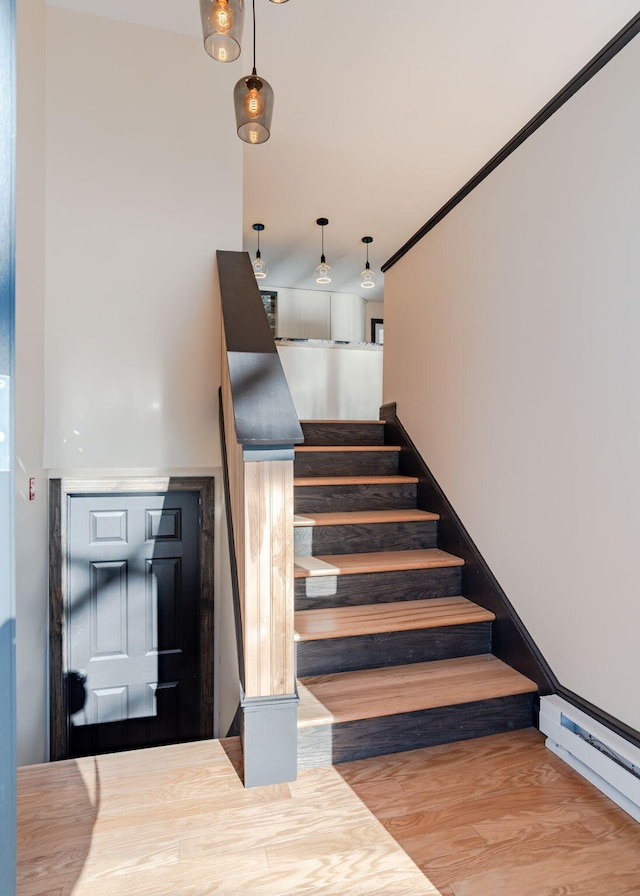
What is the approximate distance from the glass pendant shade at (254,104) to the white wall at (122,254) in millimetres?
974

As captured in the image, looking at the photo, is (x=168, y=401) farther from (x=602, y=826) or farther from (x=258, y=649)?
(x=602, y=826)

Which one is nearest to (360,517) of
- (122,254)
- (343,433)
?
(343,433)

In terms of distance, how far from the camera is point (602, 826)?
1.48 metres

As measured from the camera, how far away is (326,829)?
1454 millimetres

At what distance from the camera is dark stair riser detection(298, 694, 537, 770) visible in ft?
5.69

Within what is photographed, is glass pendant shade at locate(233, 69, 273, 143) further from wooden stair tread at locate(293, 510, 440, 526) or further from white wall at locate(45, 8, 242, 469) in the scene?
wooden stair tread at locate(293, 510, 440, 526)

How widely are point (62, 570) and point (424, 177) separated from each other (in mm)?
3341

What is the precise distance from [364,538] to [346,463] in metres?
0.72

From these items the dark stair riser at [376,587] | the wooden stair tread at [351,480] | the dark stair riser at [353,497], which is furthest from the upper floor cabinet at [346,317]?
the dark stair riser at [376,587]

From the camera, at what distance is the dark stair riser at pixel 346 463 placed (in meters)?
3.16

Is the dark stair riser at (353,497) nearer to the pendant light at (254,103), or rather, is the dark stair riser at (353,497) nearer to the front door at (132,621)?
the front door at (132,621)

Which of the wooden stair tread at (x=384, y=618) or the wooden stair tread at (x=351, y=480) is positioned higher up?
the wooden stair tread at (x=351, y=480)

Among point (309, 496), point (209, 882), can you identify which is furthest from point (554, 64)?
point (209, 882)

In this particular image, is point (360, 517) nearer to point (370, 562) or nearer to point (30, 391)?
point (370, 562)
